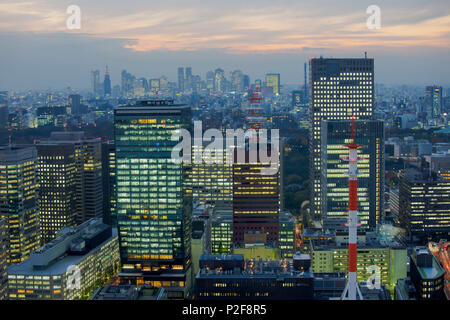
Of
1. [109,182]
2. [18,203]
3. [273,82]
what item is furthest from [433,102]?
[18,203]

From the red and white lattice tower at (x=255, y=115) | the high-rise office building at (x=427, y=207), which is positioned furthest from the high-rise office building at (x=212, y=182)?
the high-rise office building at (x=427, y=207)

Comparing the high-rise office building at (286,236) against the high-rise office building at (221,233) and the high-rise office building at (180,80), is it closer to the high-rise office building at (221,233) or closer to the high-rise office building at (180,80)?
the high-rise office building at (221,233)

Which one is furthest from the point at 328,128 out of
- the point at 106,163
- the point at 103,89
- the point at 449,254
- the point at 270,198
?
the point at 103,89

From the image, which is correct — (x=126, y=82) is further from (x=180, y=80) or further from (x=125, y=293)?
(x=125, y=293)

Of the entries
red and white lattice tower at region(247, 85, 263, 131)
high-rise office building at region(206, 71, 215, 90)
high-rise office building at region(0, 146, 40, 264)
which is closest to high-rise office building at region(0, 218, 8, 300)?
high-rise office building at region(0, 146, 40, 264)
